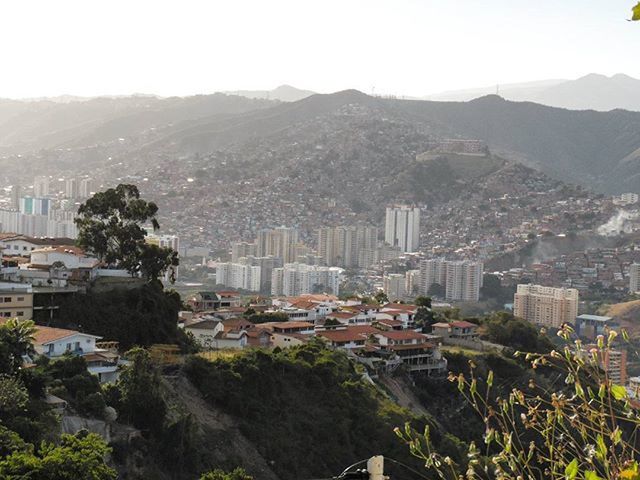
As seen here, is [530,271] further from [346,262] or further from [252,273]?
[252,273]

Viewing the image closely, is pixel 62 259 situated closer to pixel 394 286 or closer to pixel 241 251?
pixel 394 286

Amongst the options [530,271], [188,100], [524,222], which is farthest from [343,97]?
[530,271]

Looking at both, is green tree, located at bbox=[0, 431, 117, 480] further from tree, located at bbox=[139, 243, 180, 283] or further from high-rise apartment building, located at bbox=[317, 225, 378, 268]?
high-rise apartment building, located at bbox=[317, 225, 378, 268]

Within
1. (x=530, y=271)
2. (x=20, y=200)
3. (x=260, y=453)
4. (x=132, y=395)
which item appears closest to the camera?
(x=132, y=395)

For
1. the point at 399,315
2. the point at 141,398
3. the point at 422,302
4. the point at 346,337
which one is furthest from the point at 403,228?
the point at 141,398

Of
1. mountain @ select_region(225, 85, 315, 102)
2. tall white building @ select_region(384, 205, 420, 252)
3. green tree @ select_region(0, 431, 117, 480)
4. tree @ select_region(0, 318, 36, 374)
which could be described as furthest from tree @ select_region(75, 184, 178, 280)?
mountain @ select_region(225, 85, 315, 102)

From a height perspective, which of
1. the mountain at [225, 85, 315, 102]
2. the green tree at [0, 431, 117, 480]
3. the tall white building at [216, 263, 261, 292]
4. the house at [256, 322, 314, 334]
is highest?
the mountain at [225, 85, 315, 102]

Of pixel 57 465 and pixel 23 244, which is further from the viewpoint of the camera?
pixel 23 244
